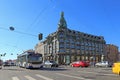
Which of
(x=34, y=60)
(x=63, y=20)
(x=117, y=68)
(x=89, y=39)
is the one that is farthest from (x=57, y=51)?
(x=117, y=68)

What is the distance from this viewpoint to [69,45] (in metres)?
131

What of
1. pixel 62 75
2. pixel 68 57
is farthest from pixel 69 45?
pixel 62 75

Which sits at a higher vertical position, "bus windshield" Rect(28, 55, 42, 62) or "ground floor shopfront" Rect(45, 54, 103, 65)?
"ground floor shopfront" Rect(45, 54, 103, 65)

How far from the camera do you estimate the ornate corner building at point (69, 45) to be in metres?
126

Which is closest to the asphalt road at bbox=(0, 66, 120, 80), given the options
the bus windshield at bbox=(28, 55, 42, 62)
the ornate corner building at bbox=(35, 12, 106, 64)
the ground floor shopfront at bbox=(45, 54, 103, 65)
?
the bus windshield at bbox=(28, 55, 42, 62)

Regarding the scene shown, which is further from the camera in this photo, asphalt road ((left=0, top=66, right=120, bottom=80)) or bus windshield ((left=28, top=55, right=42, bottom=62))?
bus windshield ((left=28, top=55, right=42, bottom=62))

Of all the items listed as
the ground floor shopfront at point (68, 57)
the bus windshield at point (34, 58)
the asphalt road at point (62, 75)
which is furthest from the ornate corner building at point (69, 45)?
the asphalt road at point (62, 75)

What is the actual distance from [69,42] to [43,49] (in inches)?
963

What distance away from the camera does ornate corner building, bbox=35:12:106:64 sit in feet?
413

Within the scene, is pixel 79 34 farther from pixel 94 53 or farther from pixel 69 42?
pixel 94 53

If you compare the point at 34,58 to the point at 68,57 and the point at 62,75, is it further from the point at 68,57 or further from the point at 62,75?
the point at 68,57

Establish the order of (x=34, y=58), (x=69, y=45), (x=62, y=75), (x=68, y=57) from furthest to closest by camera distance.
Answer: (x=69, y=45) → (x=68, y=57) → (x=34, y=58) → (x=62, y=75)

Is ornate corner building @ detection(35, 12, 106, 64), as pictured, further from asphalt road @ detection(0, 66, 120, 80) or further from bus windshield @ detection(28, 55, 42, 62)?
asphalt road @ detection(0, 66, 120, 80)

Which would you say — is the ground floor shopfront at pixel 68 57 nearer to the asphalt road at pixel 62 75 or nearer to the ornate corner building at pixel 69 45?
the ornate corner building at pixel 69 45
